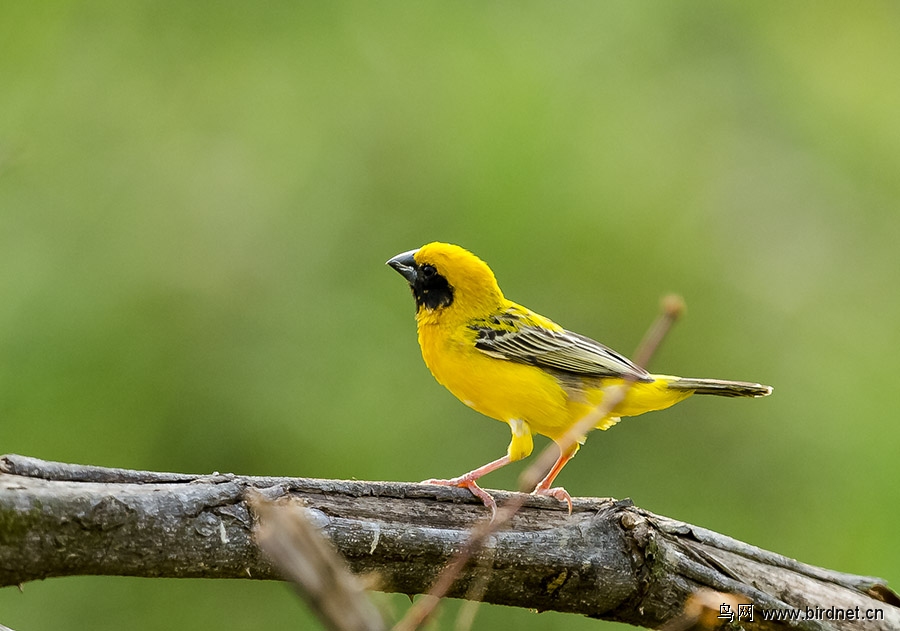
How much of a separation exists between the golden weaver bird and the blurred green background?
2.09 metres

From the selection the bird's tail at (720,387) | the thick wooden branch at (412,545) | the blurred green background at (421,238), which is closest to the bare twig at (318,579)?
the thick wooden branch at (412,545)

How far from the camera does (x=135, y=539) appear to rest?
324 centimetres

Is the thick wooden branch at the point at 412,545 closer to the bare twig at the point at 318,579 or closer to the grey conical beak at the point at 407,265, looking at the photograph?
the grey conical beak at the point at 407,265

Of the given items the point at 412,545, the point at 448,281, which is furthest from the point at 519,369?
the point at 412,545

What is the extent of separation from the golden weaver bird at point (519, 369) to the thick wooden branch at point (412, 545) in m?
1.16

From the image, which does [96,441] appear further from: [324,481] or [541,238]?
[324,481]

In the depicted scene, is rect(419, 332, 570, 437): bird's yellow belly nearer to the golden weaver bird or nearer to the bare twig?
the golden weaver bird

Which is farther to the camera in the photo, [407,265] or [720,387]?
[407,265]

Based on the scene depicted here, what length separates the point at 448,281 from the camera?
601 centimetres

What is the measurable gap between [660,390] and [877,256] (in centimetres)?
445

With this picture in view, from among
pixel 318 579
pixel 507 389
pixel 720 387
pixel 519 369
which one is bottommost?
pixel 318 579

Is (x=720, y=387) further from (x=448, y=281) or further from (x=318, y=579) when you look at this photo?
(x=318, y=579)

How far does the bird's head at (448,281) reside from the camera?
19.6 ft

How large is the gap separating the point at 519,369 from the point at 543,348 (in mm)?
230
